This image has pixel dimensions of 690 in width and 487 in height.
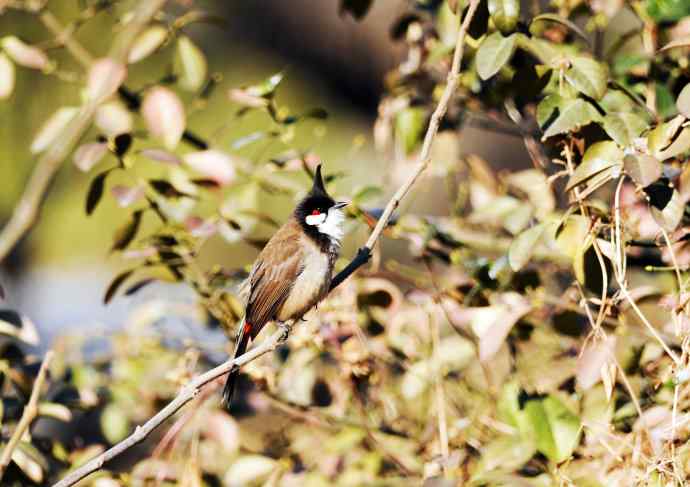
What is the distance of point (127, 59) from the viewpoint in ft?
10.1

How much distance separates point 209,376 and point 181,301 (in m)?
1.70

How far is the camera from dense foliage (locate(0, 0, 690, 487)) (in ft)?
8.00

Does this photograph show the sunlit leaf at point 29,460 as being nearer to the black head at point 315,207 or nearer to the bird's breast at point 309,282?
the bird's breast at point 309,282

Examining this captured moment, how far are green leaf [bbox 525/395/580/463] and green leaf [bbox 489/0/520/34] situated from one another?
1.02 meters

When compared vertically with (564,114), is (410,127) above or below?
below

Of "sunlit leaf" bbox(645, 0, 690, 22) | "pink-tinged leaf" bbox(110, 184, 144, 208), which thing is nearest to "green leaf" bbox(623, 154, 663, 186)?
"sunlit leaf" bbox(645, 0, 690, 22)

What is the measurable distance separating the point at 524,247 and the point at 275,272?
1322mm

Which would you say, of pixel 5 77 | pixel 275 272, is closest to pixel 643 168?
pixel 275 272

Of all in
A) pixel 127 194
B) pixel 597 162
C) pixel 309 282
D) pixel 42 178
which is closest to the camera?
pixel 597 162

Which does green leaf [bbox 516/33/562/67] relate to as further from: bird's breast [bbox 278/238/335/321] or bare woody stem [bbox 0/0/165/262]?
bare woody stem [bbox 0/0/165/262]

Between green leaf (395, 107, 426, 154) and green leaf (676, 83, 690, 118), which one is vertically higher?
green leaf (676, 83, 690, 118)

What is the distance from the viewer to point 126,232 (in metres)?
3.04

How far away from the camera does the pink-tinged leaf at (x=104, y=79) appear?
2.88 m

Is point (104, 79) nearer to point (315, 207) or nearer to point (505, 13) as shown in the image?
point (315, 207)
